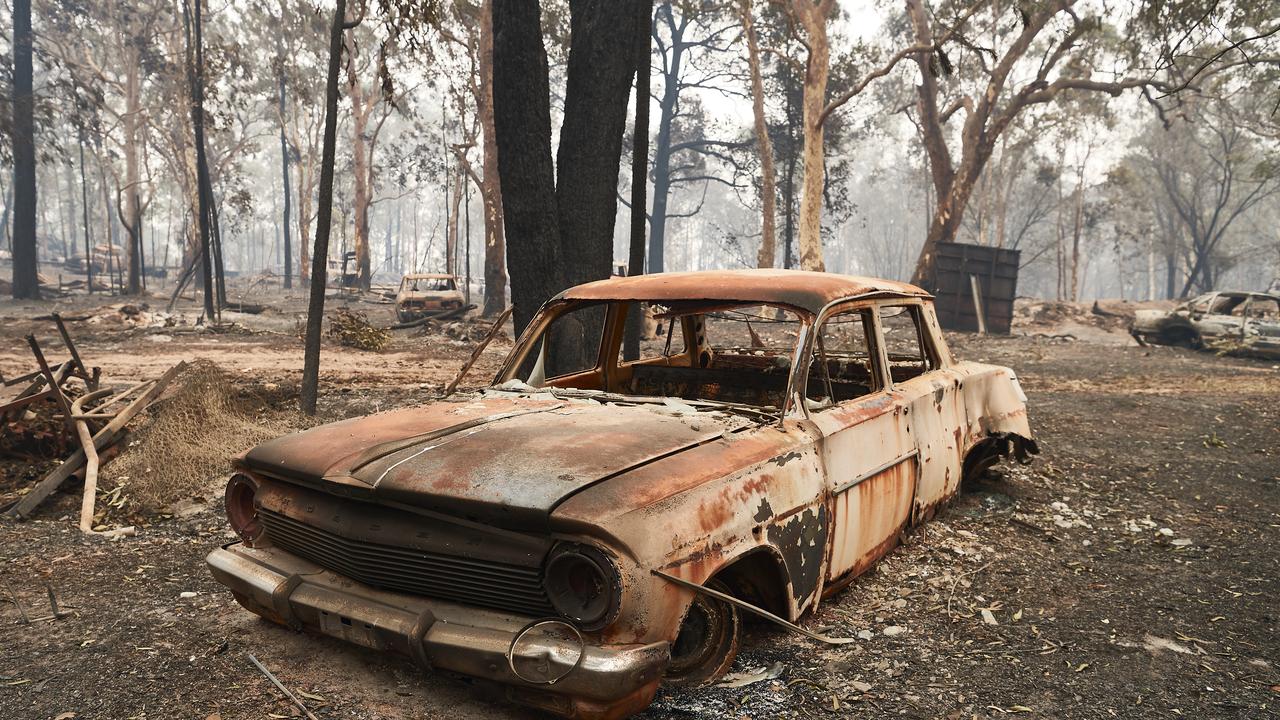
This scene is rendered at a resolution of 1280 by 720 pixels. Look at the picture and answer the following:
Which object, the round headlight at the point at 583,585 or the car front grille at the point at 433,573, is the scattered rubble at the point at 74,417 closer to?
the car front grille at the point at 433,573

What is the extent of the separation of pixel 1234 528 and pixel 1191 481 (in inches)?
49.1

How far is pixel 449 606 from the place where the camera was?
251 cm

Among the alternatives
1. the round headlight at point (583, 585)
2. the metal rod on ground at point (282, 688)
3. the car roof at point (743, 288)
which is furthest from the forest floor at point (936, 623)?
the car roof at point (743, 288)

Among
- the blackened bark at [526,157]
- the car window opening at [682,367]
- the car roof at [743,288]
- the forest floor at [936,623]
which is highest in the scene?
the blackened bark at [526,157]

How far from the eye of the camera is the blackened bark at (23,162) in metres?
23.3

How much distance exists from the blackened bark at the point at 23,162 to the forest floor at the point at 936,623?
22848 millimetres

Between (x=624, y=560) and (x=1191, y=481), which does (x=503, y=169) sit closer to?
(x=624, y=560)

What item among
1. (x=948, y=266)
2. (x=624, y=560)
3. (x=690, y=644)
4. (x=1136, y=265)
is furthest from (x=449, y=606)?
(x=1136, y=265)

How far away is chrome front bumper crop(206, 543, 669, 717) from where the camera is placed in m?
2.24

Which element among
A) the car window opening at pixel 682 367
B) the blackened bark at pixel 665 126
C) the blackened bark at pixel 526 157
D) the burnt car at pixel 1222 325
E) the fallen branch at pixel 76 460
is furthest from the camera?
the blackened bark at pixel 665 126

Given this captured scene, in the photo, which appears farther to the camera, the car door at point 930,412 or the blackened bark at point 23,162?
the blackened bark at point 23,162

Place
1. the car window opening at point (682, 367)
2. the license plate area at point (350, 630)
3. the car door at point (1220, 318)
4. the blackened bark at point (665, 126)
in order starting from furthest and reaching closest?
the blackened bark at point (665, 126) → the car door at point (1220, 318) → the car window opening at point (682, 367) → the license plate area at point (350, 630)

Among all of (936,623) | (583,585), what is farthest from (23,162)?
(936,623)

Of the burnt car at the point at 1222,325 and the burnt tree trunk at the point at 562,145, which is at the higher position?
the burnt tree trunk at the point at 562,145
